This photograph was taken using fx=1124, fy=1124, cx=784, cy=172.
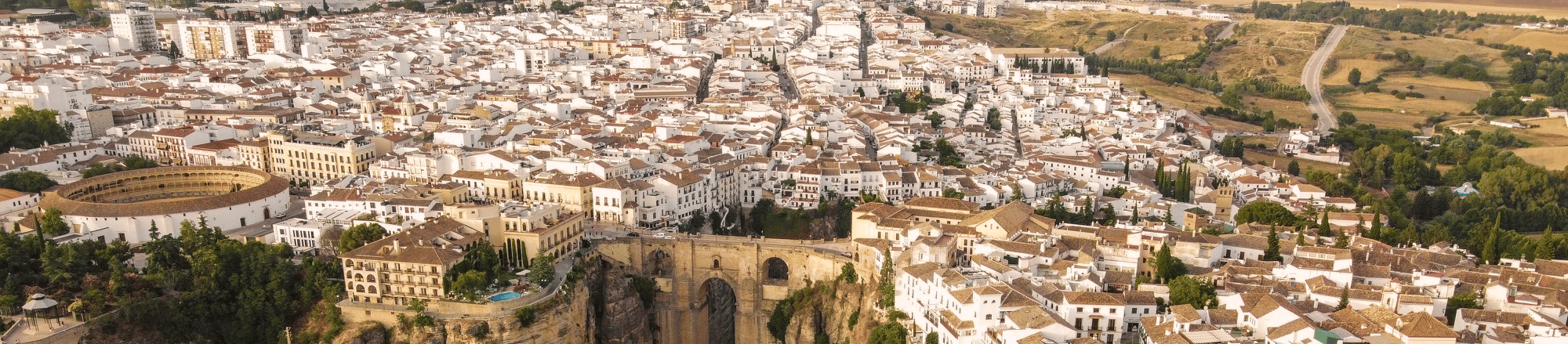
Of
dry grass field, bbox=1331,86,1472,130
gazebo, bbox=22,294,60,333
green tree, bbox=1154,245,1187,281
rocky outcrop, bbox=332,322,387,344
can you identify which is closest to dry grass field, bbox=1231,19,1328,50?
dry grass field, bbox=1331,86,1472,130

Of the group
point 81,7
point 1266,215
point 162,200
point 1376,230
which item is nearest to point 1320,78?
point 1266,215

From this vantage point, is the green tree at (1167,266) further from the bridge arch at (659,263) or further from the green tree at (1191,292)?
the bridge arch at (659,263)

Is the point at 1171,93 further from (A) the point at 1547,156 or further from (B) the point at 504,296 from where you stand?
(B) the point at 504,296

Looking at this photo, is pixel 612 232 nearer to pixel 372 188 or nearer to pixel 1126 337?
pixel 372 188

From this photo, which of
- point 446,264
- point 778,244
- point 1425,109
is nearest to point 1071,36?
point 1425,109

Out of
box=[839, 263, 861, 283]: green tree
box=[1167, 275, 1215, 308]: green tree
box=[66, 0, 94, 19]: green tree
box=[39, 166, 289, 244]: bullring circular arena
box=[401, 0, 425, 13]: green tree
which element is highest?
box=[66, 0, 94, 19]: green tree

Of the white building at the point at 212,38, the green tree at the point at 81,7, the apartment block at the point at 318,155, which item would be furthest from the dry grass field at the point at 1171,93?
the green tree at the point at 81,7

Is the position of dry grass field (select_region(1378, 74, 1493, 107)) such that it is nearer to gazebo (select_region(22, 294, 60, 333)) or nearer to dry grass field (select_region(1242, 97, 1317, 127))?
dry grass field (select_region(1242, 97, 1317, 127))
